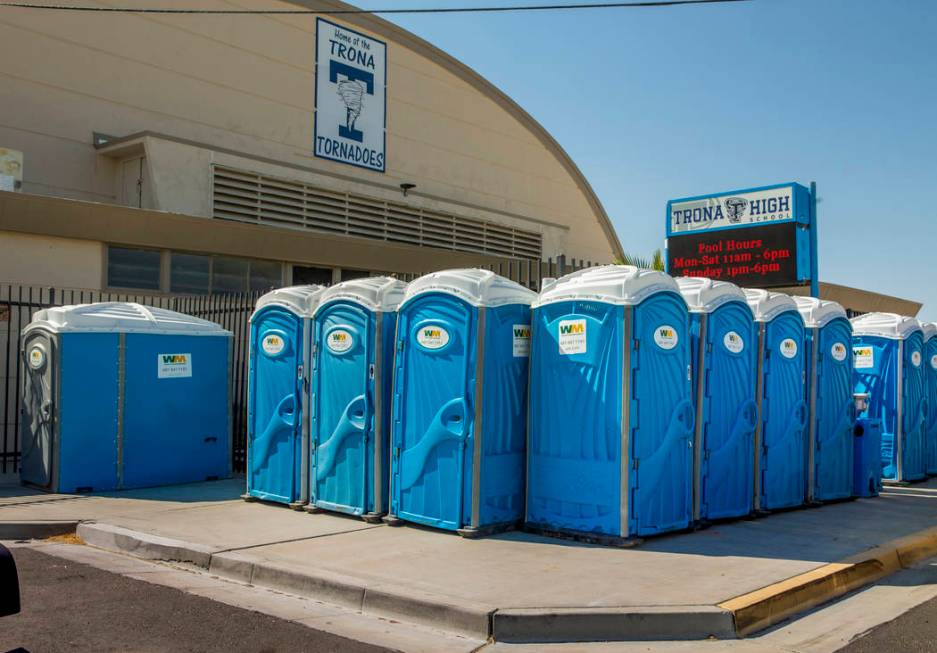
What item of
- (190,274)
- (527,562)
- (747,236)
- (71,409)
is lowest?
(527,562)

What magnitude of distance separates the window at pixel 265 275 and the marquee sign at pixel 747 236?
7788mm

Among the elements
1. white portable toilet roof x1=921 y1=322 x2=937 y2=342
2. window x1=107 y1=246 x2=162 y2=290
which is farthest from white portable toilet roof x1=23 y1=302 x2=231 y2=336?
white portable toilet roof x1=921 y1=322 x2=937 y2=342

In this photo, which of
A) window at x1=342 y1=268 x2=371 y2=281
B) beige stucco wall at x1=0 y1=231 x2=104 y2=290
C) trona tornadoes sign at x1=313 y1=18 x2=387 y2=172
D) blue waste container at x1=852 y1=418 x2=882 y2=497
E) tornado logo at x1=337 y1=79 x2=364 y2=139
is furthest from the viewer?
tornado logo at x1=337 y1=79 x2=364 y2=139

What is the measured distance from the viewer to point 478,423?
8.16m

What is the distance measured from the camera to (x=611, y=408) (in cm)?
791

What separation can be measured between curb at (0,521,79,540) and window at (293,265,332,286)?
10.0 metres

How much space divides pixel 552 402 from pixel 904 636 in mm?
3467

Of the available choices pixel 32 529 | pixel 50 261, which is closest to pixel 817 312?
pixel 32 529

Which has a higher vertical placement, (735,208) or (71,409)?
(735,208)

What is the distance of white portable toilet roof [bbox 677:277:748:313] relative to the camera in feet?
29.8

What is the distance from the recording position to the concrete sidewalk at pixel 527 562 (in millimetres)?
5809

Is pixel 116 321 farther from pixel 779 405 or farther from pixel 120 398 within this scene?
pixel 779 405

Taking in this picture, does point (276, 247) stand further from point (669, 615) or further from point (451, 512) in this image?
point (669, 615)

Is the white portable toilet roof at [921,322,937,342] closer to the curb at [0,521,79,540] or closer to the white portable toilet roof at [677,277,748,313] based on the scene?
the white portable toilet roof at [677,277,748,313]
